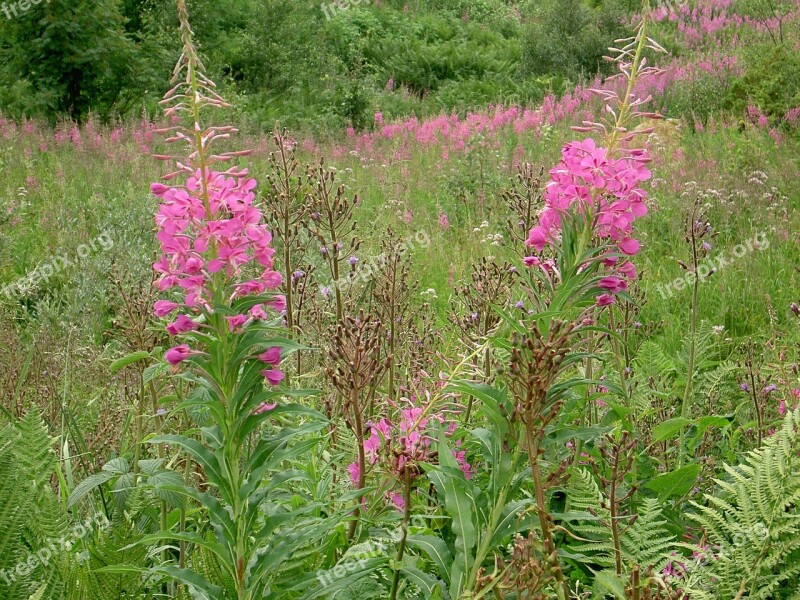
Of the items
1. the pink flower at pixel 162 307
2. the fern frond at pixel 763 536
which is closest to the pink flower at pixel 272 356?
the pink flower at pixel 162 307

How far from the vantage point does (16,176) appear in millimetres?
8766

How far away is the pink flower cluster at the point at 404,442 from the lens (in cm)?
172

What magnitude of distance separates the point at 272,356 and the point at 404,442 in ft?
1.32

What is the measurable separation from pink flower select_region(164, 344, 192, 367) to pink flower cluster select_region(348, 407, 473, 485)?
462 mm

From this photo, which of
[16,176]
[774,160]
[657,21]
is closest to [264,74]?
[16,176]

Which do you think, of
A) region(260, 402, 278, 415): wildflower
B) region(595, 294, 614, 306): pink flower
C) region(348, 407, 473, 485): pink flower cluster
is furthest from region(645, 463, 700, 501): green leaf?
region(260, 402, 278, 415): wildflower

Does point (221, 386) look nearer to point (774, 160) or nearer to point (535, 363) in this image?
point (535, 363)

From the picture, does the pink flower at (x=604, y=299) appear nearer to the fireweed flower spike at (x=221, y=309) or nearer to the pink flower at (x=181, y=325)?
the fireweed flower spike at (x=221, y=309)

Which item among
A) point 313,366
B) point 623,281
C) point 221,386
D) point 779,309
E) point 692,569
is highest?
point 623,281

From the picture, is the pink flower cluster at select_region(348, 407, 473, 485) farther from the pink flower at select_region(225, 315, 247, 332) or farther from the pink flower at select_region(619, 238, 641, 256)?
the pink flower at select_region(619, 238, 641, 256)

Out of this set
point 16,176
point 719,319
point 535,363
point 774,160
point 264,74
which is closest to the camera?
point 535,363

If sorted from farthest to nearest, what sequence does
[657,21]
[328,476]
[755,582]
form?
[657,21] → [328,476] → [755,582]

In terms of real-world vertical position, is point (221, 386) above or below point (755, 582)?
above

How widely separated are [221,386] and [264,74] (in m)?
15.2
